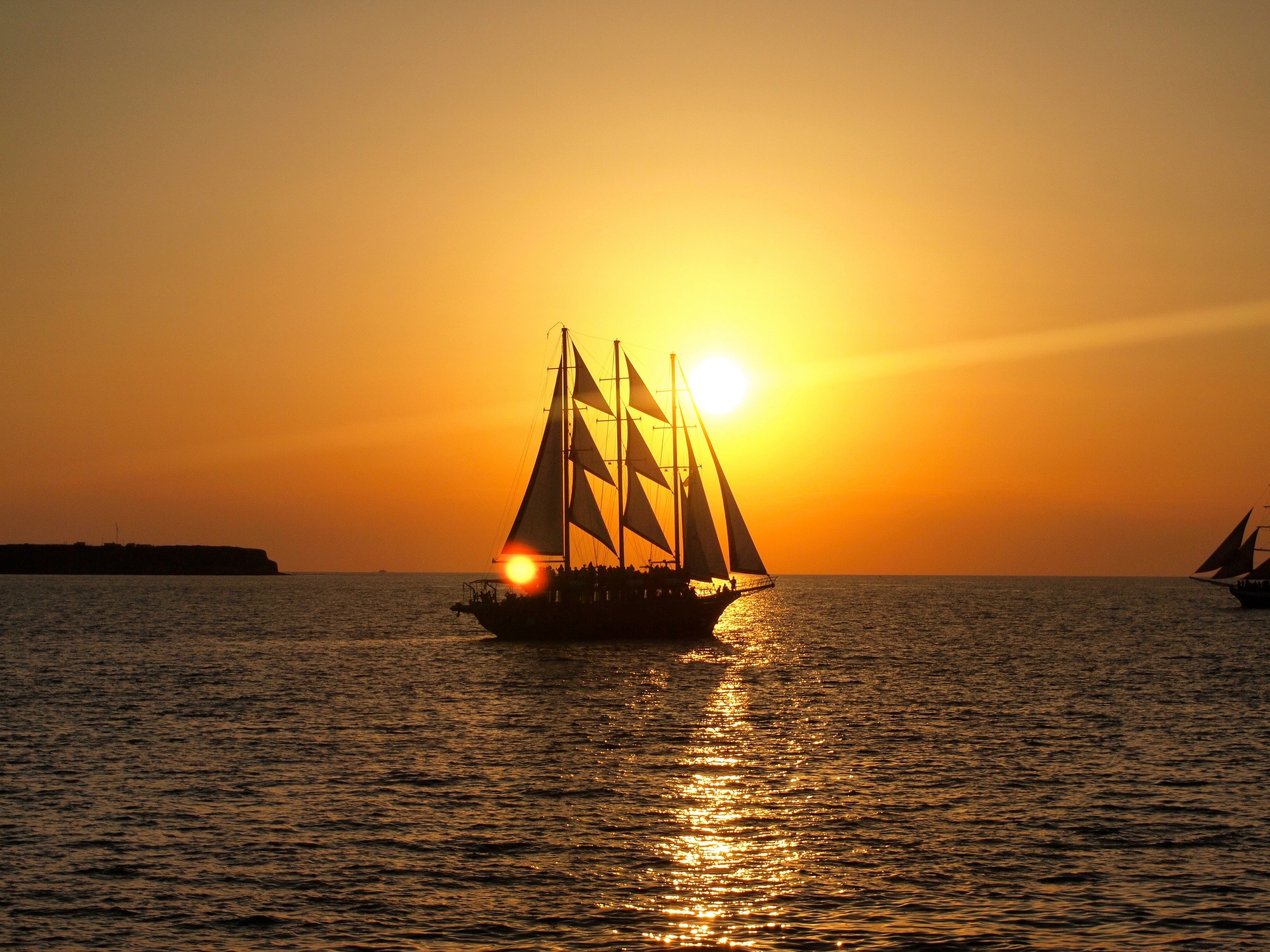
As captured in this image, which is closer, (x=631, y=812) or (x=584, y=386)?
(x=631, y=812)

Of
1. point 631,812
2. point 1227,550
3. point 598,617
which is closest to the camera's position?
point 631,812

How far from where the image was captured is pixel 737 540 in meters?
92.9

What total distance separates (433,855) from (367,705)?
30618mm

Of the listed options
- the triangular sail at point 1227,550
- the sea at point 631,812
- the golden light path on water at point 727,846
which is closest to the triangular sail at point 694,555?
the sea at point 631,812

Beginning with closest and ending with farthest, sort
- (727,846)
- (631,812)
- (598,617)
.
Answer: (727,846) < (631,812) < (598,617)

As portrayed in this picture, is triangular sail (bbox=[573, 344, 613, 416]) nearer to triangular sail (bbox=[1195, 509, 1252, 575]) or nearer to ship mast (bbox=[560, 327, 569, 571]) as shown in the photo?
ship mast (bbox=[560, 327, 569, 571])

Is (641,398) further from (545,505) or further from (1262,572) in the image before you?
(1262,572)

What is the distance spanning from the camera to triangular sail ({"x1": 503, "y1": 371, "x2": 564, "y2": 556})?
9012cm

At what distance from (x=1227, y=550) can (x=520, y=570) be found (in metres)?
101

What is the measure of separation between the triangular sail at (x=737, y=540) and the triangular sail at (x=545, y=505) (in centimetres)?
1205

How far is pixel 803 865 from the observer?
27172mm

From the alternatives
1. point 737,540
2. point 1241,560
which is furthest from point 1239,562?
point 737,540

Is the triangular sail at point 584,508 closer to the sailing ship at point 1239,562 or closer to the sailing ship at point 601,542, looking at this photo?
the sailing ship at point 601,542

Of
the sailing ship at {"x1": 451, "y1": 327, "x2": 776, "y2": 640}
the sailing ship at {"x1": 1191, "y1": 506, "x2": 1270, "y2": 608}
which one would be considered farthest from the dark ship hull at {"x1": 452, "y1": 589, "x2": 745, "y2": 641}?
the sailing ship at {"x1": 1191, "y1": 506, "x2": 1270, "y2": 608}
